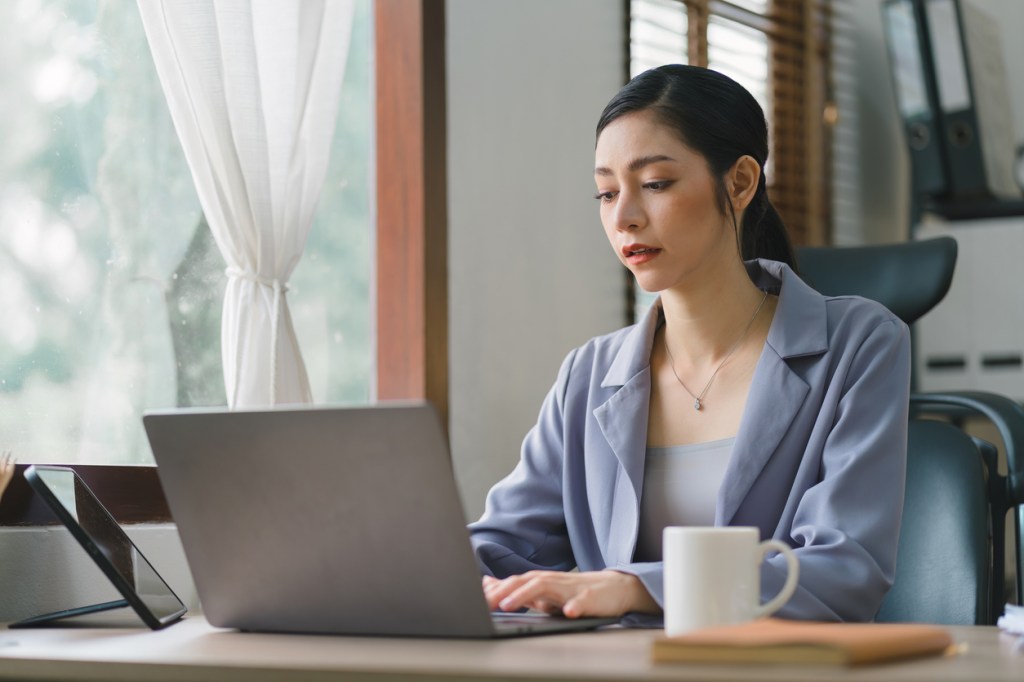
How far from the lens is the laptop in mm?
1067

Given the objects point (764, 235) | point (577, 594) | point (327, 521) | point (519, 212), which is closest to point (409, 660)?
point (327, 521)

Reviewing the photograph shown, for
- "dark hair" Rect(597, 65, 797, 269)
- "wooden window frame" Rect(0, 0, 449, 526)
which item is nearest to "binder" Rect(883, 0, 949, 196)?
"wooden window frame" Rect(0, 0, 449, 526)

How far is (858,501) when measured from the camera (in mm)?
1432

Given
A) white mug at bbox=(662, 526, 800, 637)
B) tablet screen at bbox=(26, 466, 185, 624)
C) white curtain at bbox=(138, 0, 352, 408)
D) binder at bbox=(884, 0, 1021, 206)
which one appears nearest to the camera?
white mug at bbox=(662, 526, 800, 637)

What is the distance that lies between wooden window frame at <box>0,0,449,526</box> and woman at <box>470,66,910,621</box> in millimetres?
737

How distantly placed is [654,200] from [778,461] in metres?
0.37

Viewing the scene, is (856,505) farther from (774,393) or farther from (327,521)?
(327,521)

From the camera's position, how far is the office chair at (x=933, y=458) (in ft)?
5.56

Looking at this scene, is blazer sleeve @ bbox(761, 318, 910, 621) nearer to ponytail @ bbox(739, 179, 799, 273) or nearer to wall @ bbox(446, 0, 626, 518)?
ponytail @ bbox(739, 179, 799, 273)

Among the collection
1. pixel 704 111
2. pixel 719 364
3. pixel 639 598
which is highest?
pixel 704 111

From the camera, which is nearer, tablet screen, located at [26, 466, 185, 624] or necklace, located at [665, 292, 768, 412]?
tablet screen, located at [26, 466, 185, 624]

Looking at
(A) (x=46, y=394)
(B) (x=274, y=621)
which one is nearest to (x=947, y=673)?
(B) (x=274, y=621)

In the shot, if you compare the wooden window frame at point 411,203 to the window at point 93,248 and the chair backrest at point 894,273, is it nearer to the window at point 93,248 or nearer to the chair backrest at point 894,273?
the window at point 93,248

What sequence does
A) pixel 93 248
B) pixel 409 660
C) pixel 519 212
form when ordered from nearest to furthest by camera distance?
pixel 409 660
pixel 93 248
pixel 519 212
